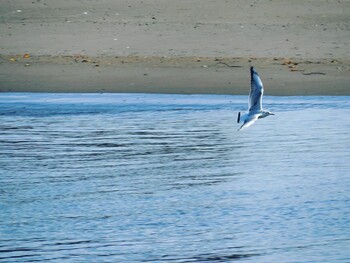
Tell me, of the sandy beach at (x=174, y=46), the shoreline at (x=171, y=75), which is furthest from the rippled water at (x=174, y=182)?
the sandy beach at (x=174, y=46)

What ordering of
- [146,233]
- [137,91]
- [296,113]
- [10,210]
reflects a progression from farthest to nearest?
[137,91] → [296,113] → [10,210] → [146,233]

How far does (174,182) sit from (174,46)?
309 inches

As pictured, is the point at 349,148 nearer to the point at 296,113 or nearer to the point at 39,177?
the point at 296,113

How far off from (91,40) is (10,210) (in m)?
9.17

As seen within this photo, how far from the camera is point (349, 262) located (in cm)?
890

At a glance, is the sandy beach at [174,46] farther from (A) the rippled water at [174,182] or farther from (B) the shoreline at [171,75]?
(A) the rippled water at [174,182]

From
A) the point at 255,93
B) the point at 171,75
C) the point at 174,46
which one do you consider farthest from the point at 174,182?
the point at 174,46

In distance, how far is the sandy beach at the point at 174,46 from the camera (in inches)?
663

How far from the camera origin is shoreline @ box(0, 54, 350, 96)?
1647 centimetres

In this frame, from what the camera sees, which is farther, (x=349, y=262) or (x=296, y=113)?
(x=296, y=113)

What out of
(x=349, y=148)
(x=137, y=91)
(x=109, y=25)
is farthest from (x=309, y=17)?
(x=349, y=148)

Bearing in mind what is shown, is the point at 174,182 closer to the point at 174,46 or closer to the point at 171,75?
the point at 171,75

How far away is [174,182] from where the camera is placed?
11.2 metres

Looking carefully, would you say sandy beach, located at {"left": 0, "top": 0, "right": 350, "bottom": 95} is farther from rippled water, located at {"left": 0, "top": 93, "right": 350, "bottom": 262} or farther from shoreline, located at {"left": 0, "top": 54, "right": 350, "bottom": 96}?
rippled water, located at {"left": 0, "top": 93, "right": 350, "bottom": 262}
